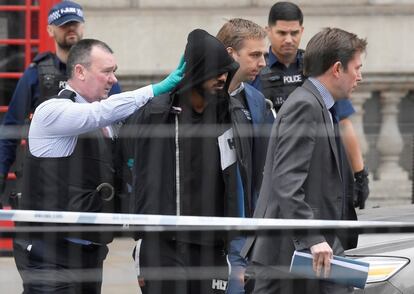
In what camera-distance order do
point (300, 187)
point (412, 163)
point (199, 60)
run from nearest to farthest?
point (300, 187) < point (199, 60) < point (412, 163)

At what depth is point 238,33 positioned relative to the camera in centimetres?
596

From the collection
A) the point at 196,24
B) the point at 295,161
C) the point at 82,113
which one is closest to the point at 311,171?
the point at 295,161

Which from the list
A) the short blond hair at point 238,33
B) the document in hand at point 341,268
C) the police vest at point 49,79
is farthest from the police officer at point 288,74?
the document in hand at point 341,268

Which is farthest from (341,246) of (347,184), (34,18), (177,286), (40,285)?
(34,18)

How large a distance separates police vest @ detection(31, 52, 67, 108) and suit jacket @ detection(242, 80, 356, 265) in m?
1.81

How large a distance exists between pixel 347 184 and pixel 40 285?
1367 mm

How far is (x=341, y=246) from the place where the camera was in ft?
16.8

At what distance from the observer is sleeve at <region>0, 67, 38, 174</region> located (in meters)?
6.50

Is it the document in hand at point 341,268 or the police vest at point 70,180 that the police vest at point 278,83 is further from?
the document in hand at point 341,268

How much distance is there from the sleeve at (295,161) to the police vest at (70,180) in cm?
82

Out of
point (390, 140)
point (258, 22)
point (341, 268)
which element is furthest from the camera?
point (258, 22)

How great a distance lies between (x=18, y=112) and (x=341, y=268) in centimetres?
243

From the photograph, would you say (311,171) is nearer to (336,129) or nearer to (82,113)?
(336,129)

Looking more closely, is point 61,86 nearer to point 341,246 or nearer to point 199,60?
point 199,60
